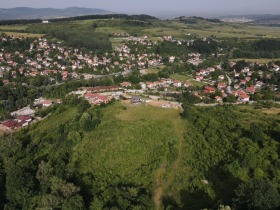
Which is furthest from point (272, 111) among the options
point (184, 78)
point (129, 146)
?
point (184, 78)

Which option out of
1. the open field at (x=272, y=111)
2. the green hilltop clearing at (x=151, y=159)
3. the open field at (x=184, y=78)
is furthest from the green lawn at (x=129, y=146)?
the open field at (x=184, y=78)

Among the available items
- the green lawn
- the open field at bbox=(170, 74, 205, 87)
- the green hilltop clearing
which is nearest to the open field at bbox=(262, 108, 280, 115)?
the green hilltop clearing

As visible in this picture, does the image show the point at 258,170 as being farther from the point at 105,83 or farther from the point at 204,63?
the point at 204,63

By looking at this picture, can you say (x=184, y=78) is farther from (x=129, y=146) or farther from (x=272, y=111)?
(x=129, y=146)

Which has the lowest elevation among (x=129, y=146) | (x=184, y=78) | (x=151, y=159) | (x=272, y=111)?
(x=184, y=78)

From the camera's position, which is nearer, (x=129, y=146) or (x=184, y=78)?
(x=129, y=146)

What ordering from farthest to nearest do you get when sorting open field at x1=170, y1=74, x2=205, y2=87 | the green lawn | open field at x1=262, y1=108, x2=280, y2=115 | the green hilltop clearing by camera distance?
1. open field at x1=170, y1=74, x2=205, y2=87
2. open field at x1=262, y1=108, x2=280, y2=115
3. the green lawn
4. the green hilltop clearing

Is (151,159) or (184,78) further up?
(151,159)

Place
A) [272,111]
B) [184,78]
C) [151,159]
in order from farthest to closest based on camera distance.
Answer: [184,78], [272,111], [151,159]

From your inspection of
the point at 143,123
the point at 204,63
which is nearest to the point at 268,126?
the point at 143,123

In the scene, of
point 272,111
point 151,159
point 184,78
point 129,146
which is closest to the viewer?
point 151,159

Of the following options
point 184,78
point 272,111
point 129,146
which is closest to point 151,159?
point 129,146

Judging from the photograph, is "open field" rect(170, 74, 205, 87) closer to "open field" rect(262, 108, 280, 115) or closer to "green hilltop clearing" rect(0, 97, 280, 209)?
"open field" rect(262, 108, 280, 115)
